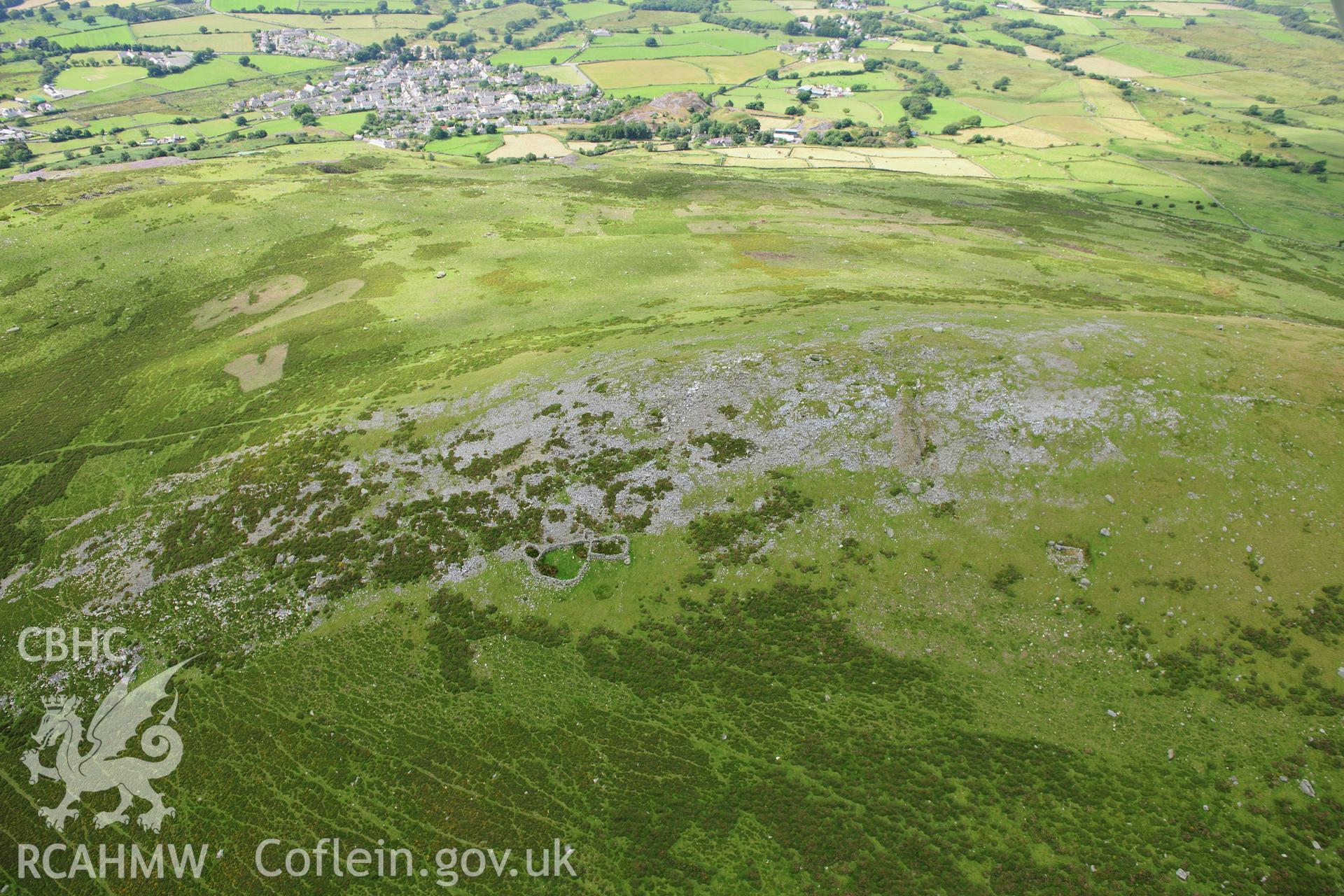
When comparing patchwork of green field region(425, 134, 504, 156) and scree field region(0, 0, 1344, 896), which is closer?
scree field region(0, 0, 1344, 896)

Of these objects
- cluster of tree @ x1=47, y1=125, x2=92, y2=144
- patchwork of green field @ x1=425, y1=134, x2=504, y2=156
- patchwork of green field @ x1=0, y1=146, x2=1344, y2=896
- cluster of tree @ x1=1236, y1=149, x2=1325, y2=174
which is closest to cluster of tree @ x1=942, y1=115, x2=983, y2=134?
cluster of tree @ x1=1236, y1=149, x2=1325, y2=174

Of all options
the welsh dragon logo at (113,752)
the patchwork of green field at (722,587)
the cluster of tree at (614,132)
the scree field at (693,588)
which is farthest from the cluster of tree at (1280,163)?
the welsh dragon logo at (113,752)

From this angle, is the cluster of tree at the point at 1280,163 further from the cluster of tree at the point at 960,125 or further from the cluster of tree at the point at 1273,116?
the cluster of tree at the point at 960,125

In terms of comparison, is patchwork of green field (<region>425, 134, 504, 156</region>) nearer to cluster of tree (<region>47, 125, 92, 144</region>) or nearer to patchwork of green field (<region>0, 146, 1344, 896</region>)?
cluster of tree (<region>47, 125, 92, 144</region>)

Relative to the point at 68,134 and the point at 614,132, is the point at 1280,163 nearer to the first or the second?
the point at 614,132

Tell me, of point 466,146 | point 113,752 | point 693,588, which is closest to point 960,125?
point 466,146

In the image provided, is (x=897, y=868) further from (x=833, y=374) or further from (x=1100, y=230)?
(x=1100, y=230)

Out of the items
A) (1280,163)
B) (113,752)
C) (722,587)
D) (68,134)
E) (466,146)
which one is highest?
(68,134)
